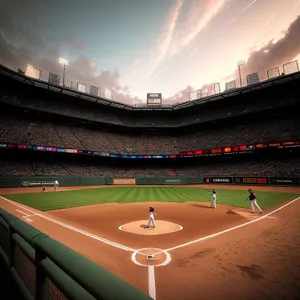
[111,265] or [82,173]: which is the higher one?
[82,173]

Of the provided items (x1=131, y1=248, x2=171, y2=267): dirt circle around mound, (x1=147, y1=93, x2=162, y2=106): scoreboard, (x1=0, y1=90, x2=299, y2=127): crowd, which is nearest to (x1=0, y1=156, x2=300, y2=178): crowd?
(x1=0, y1=90, x2=299, y2=127): crowd

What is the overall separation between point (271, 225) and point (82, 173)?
39.3 metres

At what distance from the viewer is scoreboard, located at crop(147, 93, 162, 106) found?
58.1m

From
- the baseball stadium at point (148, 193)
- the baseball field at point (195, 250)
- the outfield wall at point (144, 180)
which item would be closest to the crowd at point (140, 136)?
the baseball stadium at point (148, 193)

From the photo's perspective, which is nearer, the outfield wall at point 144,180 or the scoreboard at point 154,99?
the outfield wall at point 144,180

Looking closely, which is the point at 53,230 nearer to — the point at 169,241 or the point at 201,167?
the point at 169,241

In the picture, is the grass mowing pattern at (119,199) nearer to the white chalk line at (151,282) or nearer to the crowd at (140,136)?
the white chalk line at (151,282)

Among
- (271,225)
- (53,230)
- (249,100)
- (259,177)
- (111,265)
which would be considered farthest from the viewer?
(249,100)

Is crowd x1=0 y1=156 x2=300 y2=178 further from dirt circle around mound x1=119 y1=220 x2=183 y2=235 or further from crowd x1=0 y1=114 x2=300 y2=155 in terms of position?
dirt circle around mound x1=119 y1=220 x2=183 y2=235

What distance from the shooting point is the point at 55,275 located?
1672 mm

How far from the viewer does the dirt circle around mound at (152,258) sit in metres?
6.41

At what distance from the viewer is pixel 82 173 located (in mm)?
43375

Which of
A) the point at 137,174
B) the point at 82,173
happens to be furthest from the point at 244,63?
the point at 82,173

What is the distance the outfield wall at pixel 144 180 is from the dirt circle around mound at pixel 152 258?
107 ft
